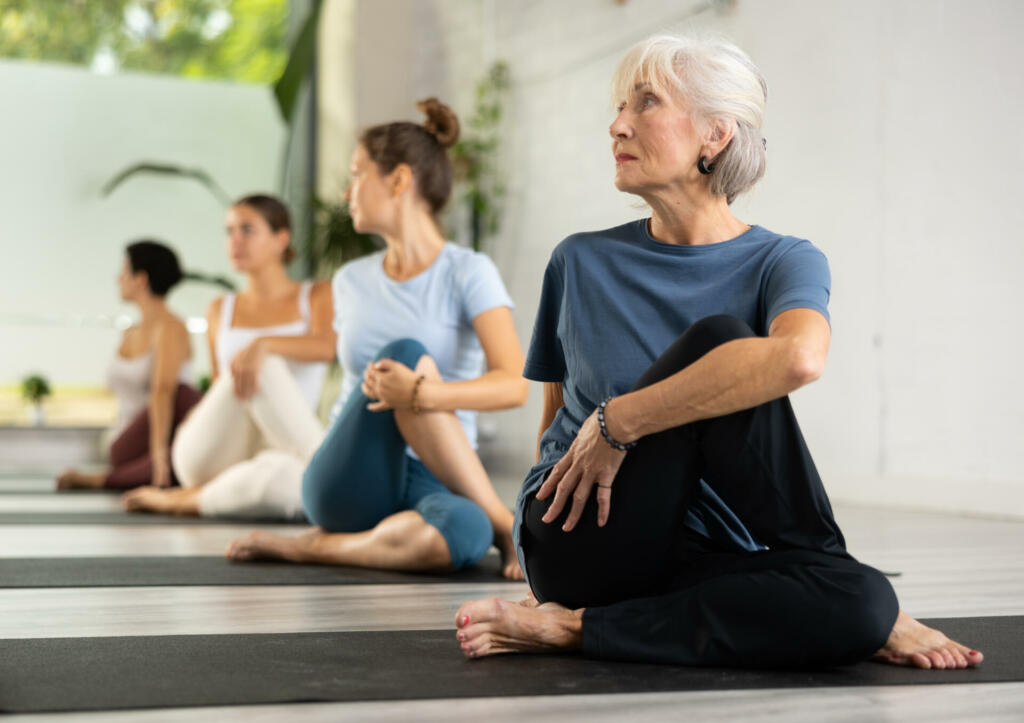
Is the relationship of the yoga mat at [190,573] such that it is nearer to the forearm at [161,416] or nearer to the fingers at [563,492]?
the fingers at [563,492]

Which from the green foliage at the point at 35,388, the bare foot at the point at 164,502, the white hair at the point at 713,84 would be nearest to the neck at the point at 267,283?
the bare foot at the point at 164,502

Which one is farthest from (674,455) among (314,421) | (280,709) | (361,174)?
(314,421)

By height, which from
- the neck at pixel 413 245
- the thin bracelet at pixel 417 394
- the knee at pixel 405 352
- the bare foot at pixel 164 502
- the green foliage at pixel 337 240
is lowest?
the bare foot at pixel 164 502

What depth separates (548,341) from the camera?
1.62 m

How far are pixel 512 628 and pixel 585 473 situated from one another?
21cm

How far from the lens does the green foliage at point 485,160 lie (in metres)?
6.30

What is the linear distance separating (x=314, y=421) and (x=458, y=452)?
1.18m

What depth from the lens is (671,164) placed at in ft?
4.89

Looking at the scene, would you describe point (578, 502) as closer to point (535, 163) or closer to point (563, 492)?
point (563, 492)

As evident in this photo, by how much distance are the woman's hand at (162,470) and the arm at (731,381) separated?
3.43 metres

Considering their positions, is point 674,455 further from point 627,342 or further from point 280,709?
point 280,709

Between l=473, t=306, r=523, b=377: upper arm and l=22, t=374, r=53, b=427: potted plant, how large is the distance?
18.2ft

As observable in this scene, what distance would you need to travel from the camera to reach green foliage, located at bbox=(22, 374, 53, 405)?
718 cm

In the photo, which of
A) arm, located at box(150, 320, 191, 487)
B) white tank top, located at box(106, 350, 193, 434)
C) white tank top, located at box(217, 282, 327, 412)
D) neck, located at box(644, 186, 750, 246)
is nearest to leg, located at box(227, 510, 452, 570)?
neck, located at box(644, 186, 750, 246)
